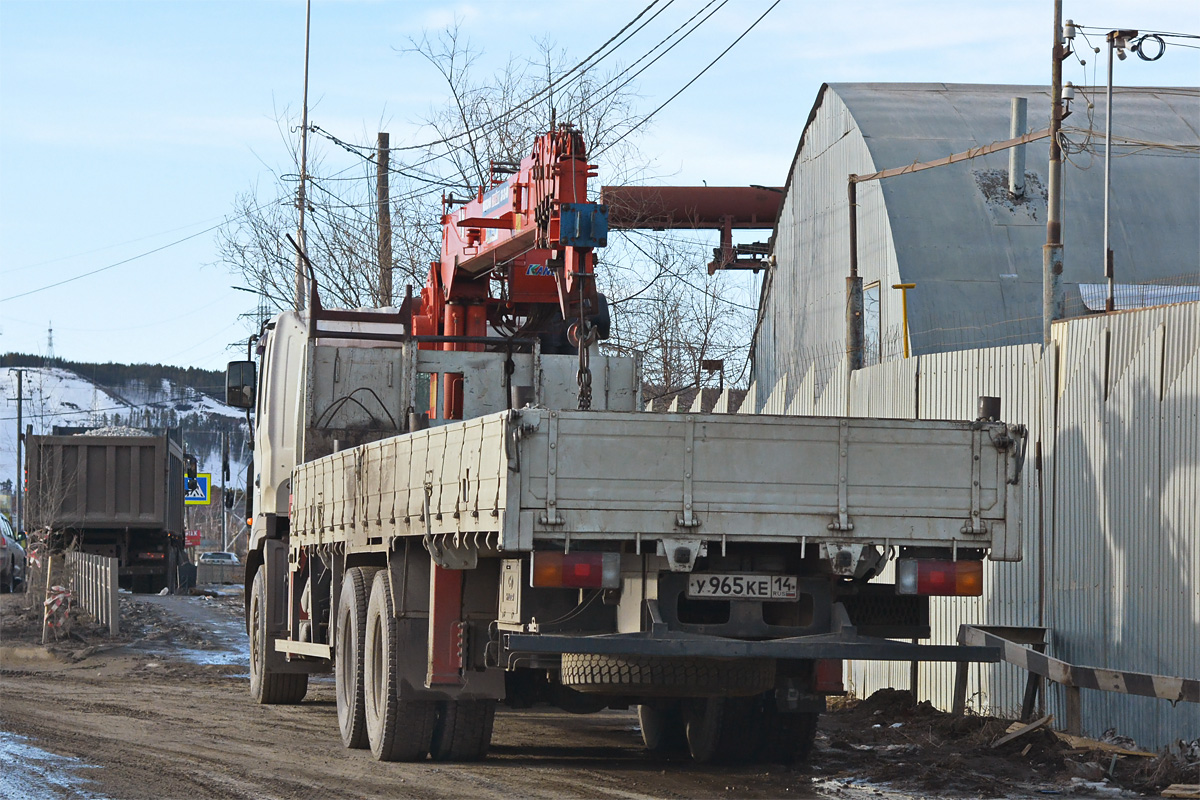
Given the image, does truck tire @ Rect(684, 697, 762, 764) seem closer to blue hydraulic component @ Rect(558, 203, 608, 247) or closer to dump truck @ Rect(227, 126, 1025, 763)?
dump truck @ Rect(227, 126, 1025, 763)

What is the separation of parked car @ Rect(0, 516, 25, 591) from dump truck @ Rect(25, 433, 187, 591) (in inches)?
51.6

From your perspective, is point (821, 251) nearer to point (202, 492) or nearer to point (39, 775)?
point (39, 775)

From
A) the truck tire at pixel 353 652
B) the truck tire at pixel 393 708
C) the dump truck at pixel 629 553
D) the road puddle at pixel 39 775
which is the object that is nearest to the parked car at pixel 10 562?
the dump truck at pixel 629 553

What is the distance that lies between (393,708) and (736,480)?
3.10 meters

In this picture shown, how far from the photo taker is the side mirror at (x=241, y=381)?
15500 mm

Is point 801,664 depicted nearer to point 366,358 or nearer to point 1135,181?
point 366,358

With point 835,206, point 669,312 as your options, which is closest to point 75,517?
point 669,312

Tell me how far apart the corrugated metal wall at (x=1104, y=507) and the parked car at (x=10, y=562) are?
76.2ft

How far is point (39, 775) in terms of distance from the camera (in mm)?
9078

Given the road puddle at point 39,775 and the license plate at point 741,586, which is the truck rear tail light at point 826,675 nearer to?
the license plate at point 741,586

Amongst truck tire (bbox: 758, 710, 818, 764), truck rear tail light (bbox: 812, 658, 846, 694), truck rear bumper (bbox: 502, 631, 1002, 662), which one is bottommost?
truck tire (bbox: 758, 710, 818, 764)

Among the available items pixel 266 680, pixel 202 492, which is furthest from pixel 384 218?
pixel 202 492

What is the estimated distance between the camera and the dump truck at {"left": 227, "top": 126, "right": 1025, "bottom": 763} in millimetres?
7914

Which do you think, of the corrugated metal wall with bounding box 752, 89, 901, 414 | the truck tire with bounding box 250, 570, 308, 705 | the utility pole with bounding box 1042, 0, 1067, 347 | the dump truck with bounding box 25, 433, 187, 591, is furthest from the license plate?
the dump truck with bounding box 25, 433, 187, 591
